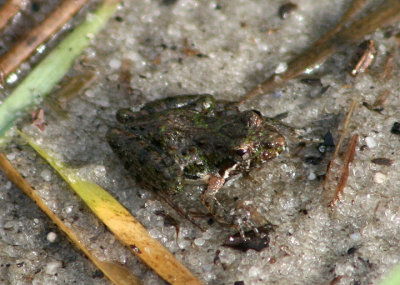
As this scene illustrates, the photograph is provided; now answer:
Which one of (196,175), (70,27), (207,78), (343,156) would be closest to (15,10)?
(70,27)

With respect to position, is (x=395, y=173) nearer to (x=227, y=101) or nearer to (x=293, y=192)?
(x=293, y=192)

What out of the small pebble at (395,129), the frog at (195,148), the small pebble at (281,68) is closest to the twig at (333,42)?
the small pebble at (281,68)

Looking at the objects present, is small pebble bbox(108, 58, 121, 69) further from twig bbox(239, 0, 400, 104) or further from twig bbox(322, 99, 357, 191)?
twig bbox(322, 99, 357, 191)

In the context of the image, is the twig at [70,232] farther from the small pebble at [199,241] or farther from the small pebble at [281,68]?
the small pebble at [281,68]

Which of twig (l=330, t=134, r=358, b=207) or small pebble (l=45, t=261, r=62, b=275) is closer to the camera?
small pebble (l=45, t=261, r=62, b=275)

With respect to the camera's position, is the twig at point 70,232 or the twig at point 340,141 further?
the twig at point 340,141

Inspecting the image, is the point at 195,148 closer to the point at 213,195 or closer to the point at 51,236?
the point at 213,195

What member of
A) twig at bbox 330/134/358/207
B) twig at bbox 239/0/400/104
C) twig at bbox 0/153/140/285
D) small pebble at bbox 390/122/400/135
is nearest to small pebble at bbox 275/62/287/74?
twig at bbox 239/0/400/104
